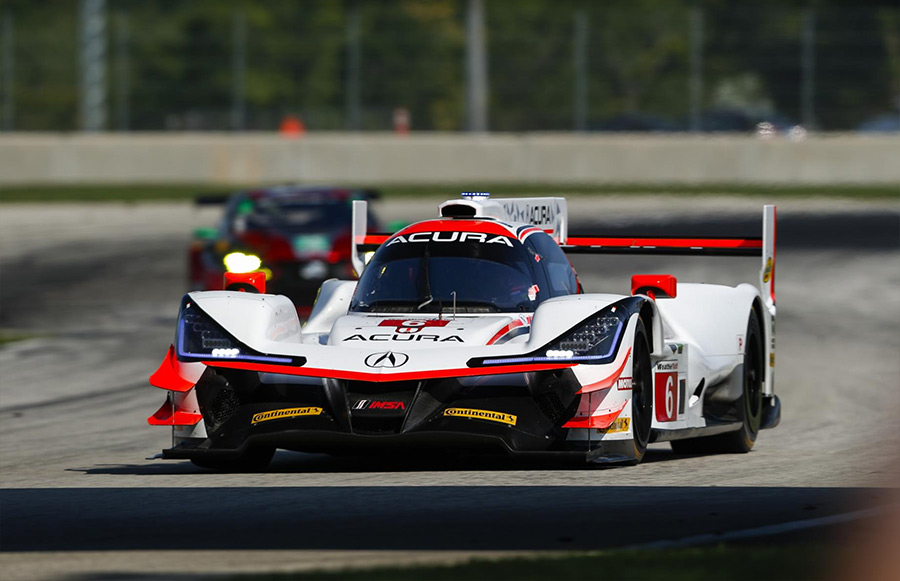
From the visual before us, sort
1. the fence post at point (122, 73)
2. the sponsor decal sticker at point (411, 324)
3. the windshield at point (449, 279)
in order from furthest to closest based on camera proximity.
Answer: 1. the fence post at point (122, 73)
2. the windshield at point (449, 279)
3. the sponsor decal sticker at point (411, 324)

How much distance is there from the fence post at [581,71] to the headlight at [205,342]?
29083 mm

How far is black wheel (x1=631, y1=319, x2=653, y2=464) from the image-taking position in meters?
8.96

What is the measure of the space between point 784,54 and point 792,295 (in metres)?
16.2

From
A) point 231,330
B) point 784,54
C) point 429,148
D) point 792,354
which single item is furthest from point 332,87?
point 231,330

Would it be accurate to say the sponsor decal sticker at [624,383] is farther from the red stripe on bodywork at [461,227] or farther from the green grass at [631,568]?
the green grass at [631,568]

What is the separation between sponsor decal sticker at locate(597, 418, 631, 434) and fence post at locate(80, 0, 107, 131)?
30670 mm

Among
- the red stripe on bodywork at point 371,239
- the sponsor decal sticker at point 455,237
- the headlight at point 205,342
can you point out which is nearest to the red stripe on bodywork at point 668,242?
the red stripe on bodywork at point 371,239

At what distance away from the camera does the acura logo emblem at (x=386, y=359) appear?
341 inches

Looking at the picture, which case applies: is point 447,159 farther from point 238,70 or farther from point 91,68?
point 91,68

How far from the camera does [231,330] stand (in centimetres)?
898

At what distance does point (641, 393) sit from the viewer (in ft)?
30.0

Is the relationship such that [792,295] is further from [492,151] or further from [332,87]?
[332,87]

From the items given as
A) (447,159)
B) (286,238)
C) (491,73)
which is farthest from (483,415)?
(491,73)

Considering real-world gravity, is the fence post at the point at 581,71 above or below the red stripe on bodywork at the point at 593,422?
above
